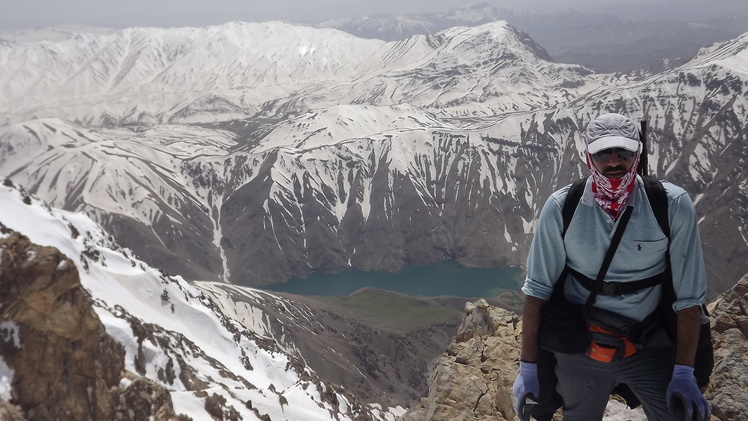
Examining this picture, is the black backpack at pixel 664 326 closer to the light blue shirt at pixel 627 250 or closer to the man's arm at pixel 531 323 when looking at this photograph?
the light blue shirt at pixel 627 250

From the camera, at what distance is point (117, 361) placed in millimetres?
21734

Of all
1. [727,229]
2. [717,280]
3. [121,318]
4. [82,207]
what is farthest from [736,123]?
[82,207]

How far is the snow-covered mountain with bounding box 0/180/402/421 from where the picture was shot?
1767 cm

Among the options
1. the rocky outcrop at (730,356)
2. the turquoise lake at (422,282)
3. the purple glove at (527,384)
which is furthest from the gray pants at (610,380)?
the turquoise lake at (422,282)

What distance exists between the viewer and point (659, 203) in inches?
193

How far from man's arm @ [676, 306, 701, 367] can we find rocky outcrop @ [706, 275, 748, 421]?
3.27 m

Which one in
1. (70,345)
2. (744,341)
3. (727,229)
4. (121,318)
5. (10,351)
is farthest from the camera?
(727,229)

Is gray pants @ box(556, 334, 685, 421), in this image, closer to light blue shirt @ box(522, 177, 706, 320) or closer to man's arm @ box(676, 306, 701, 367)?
man's arm @ box(676, 306, 701, 367)

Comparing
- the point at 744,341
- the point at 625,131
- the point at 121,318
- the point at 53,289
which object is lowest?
the point at 121,318

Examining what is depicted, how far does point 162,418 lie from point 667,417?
21.4 meters

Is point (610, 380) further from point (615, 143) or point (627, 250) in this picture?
point (615, 143)

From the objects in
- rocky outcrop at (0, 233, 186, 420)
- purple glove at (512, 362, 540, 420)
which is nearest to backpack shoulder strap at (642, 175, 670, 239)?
purple glove at (512, 362, 540, 420)

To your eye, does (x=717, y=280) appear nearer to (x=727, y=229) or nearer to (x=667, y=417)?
(x=727, y=229)

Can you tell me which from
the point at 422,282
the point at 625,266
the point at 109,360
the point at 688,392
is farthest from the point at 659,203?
the point at 422,282
